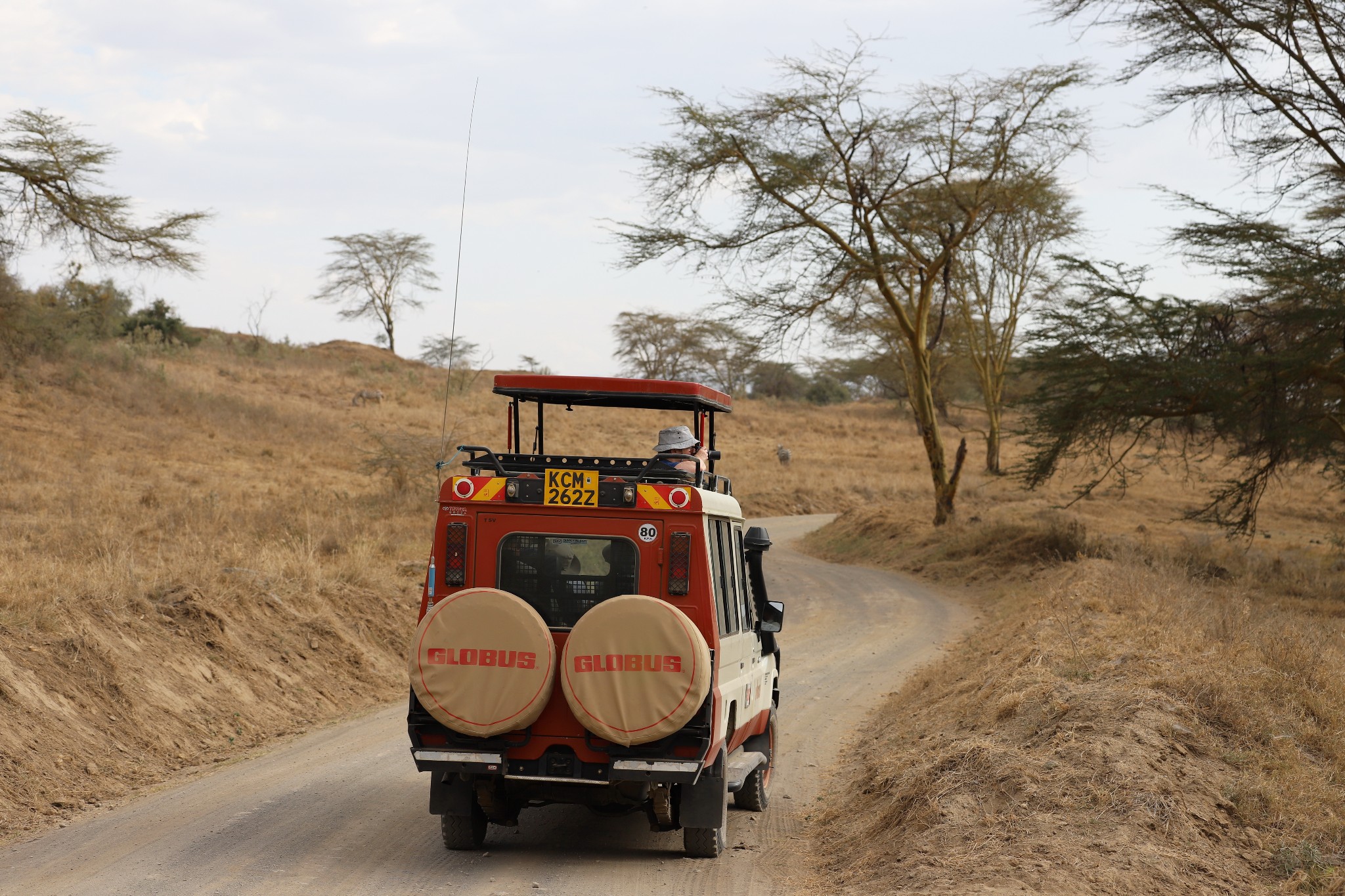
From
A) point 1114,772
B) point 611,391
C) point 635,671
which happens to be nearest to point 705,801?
point 635,671

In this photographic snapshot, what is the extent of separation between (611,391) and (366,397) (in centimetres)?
3960

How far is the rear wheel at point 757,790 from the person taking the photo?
24.2 ft

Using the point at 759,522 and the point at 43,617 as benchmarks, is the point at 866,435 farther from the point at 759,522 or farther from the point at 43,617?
the point at 43,617

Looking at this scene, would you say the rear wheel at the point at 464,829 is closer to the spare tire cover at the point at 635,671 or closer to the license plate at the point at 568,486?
the spare tire cover at the point at 635,671

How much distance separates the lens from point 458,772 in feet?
19.2

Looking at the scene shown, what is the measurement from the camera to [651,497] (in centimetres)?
591

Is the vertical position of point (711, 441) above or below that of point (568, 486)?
above

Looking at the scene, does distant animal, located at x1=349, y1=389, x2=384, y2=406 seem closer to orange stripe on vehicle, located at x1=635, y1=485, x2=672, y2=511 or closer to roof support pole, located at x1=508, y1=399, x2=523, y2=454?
roof support pole, located at x1=508, y1=399, x2=523, y2=454

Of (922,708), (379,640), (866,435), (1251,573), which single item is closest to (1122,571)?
(1251,573)

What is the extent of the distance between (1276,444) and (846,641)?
9110mm

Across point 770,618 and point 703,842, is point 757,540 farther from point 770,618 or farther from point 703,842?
point 703,842

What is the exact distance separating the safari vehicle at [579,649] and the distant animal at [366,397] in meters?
39.1

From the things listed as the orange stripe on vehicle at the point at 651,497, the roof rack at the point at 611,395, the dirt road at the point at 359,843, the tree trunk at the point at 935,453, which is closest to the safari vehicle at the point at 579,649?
the orange stripe on vehicle at the point at 651,497

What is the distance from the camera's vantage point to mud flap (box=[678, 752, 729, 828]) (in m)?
5.96
